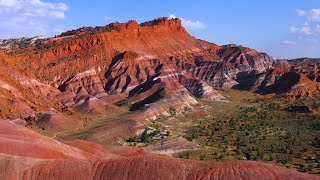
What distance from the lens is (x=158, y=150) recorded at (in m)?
77.3

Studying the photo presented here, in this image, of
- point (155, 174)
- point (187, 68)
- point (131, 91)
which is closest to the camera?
point (155, 174)

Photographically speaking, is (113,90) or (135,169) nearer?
(135,169)

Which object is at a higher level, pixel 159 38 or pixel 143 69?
pixel 159 38

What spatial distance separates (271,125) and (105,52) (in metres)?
74.3

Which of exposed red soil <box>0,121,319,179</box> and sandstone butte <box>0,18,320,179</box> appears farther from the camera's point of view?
sandstone butte <box>0,18,320,179</box>

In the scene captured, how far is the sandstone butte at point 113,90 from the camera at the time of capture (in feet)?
117

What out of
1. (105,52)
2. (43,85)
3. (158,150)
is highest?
(105,52)

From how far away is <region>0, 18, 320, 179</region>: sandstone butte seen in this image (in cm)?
3556

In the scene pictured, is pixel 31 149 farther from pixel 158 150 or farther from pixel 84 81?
pixel 84 81

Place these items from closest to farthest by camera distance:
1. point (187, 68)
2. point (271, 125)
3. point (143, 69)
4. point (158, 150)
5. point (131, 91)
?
point (158, 150), point (271, 125), point (131, 91), point (143, 69), point (187, 68)

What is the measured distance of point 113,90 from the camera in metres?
152

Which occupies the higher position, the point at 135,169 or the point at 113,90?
the point at 113,90

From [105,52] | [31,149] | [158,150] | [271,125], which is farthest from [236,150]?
[105,52]

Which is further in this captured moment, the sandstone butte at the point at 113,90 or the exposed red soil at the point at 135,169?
the sandstone butte at the point at 113,90
